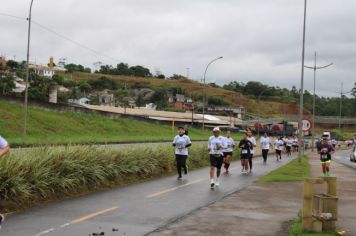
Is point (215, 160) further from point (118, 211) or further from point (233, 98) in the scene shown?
point (233, 98)

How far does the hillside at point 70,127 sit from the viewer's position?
39.0 meters

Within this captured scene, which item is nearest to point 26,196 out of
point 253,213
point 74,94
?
point 253,213

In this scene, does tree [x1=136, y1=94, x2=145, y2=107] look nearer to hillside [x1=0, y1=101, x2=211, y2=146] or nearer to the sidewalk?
hillside [x1=0, y1=101, x2=211, y2=146]

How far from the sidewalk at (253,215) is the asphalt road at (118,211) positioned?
0.40 metres

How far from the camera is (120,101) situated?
13950cm

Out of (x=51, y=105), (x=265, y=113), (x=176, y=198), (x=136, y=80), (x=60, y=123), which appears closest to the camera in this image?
(x=176, y=198)

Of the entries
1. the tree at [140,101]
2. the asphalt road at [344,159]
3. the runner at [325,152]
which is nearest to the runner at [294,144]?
the asphalt road at [344,159]

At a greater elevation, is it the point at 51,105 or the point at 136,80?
the point at 136,80

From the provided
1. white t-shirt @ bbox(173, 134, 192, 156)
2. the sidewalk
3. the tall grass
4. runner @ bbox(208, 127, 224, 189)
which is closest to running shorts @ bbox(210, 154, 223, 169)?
runner @ bbox(208, 127, 224, 189)

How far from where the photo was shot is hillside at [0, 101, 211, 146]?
3903cm

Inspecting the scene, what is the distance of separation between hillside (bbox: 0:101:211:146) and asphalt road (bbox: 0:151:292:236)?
19.8 metres

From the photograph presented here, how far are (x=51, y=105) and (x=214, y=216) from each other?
42.9 metres

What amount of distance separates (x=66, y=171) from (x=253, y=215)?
4776 millimetres

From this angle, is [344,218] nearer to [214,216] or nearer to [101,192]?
[214,216]
